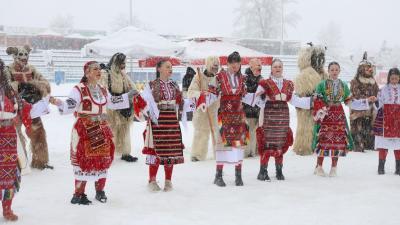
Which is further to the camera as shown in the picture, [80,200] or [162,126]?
[162,126]

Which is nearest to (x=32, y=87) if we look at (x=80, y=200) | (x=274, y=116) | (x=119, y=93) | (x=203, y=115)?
(x=119, y=93)

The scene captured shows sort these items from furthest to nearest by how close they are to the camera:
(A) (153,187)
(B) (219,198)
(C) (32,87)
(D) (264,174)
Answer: (C) (32,87) → (D) (264,174) → (A) (153,187) → (B) (219,198)

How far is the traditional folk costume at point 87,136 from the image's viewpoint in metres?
4.81

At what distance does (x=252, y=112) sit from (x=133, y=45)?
357 cm

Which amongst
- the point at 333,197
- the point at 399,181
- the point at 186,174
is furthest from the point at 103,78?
the point at 399,181

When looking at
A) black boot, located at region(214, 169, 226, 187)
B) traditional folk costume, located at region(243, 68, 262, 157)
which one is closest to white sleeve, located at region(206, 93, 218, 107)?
black boot, located at region(214, 169, 226, 187)

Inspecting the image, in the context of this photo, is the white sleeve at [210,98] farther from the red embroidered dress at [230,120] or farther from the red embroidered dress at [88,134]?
the red embroidered dress at [88,134]

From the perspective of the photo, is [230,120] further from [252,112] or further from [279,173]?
[252,112]

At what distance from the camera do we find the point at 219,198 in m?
5.27

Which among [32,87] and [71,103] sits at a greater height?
[32,87]

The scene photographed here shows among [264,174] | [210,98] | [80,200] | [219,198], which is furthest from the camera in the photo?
[264,174]

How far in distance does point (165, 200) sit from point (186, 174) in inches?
58.7

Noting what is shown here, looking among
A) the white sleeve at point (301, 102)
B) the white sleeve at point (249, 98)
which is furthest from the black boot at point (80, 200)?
the white sleeve at point (301, 102)

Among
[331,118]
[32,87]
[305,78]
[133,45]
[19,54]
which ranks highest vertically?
[133,45]
